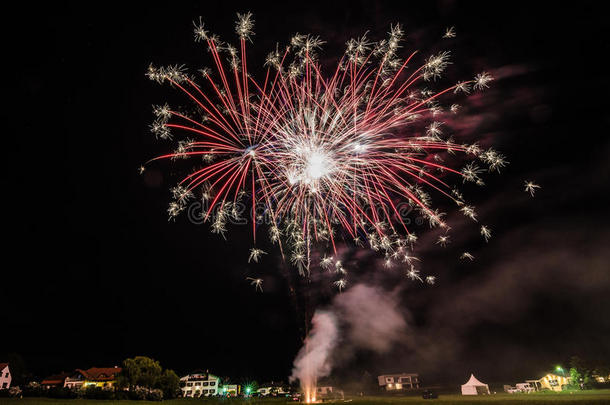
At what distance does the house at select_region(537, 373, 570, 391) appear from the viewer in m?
46.8

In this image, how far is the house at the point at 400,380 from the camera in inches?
1948

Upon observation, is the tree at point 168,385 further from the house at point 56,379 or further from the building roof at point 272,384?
the building roof at point 272,384

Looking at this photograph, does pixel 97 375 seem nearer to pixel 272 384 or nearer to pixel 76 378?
pixel 76 378

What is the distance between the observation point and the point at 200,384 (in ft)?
238

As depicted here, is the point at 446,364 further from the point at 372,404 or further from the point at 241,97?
the point at 241,97

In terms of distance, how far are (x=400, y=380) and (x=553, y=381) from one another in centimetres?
2135

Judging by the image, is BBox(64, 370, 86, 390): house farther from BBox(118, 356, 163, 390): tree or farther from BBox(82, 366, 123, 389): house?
BBox(118, 356, 163, 390): tree

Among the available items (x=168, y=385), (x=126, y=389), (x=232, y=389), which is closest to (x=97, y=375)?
(x=232, y=389)

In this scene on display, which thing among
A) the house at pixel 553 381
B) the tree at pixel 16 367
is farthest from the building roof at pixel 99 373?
the house at pixel 553 381

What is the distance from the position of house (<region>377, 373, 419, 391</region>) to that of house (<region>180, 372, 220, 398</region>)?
39650 mm

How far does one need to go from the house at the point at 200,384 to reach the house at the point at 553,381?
60.0 metres

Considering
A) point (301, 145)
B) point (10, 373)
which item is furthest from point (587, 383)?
point (10, 373)

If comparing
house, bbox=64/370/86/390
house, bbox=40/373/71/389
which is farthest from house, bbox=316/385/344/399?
house, bbox=40/373/71/389

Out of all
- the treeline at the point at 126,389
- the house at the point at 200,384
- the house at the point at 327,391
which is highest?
the treeline at the point at 126,389
